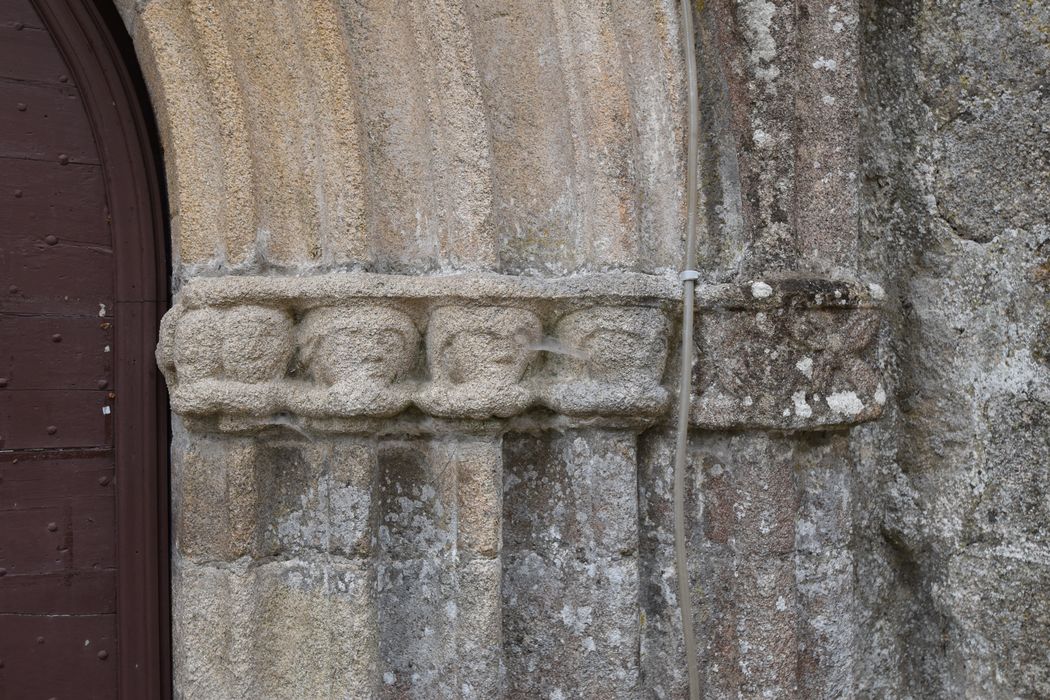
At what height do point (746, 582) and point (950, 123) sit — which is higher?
point (950, 123)

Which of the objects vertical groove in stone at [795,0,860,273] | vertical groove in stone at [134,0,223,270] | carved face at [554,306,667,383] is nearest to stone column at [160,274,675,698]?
carved face at [554,306,667,383]

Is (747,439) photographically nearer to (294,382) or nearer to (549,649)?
(549,649)

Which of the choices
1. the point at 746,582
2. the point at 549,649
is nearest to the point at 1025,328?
the point at 746,582

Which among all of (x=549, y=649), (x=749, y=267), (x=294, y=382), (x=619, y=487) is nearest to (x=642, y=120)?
(x=749, y=267)

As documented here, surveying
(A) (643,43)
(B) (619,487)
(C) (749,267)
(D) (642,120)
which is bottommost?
(B) (619,487)

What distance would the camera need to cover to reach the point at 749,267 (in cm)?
143

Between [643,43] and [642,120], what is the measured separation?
12 centimetres

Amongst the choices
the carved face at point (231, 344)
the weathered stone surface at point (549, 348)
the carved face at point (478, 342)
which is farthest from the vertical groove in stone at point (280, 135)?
the carved face at point (478, 342)

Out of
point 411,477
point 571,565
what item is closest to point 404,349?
point 411,477

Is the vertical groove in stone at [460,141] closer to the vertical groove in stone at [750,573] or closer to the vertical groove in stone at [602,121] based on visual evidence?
the vertical groove in stone at [602,121]

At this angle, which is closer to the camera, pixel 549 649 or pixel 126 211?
pixel 549 649

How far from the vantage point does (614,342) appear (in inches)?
54.1

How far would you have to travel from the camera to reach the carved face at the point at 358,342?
1337 millimetres

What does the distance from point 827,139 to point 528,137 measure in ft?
1.61
